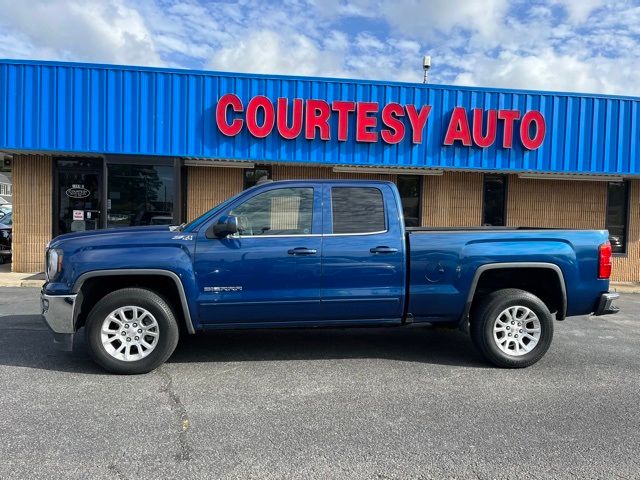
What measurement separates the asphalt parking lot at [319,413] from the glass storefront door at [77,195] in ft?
19.1

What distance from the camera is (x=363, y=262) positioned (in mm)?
5090

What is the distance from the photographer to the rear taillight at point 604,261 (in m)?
5.32

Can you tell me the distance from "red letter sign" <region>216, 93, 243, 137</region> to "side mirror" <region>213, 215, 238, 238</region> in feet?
20.5

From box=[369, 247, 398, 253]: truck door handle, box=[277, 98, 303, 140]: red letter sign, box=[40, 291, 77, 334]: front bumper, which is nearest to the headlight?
box=[40, 291, 77, 334]: front bumper

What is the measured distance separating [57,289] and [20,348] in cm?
145

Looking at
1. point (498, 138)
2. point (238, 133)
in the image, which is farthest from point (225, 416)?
point (498, 138)

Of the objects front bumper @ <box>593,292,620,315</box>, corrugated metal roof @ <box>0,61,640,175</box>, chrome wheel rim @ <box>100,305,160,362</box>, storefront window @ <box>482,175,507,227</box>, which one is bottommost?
chrome wheel rim @ <box>100,305,160,362</box>

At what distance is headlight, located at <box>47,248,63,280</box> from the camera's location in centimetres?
483

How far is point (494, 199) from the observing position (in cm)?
1263

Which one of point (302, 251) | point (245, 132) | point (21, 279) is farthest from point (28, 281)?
point (302, 251)

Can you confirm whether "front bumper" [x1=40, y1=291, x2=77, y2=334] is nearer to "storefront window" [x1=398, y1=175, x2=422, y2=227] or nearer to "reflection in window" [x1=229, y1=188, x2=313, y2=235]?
"reflection in window" [x1=229, y1=188, x2=313, y2=235]

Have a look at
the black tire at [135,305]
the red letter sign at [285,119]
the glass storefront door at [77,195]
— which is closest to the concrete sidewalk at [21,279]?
the glass storefront door at [77,195]

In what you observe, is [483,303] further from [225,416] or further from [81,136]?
[81,136]

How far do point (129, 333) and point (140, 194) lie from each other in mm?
6789
